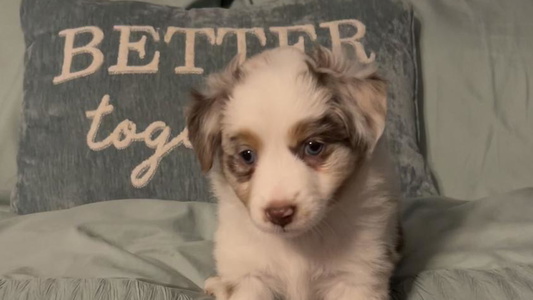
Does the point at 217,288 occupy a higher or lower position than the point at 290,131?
lower

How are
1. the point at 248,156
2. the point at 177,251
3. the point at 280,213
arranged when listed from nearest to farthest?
the point at 280,213, the point at 248,156, the point at 177,251

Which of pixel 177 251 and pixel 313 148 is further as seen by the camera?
pixel 177 251

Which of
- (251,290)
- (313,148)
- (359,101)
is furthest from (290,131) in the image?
(251,290)

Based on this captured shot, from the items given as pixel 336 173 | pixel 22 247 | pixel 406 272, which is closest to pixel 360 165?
pixel 336 173

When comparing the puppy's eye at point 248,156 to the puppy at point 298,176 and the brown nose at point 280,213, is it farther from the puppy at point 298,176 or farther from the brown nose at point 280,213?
the brown nose at point 280,213

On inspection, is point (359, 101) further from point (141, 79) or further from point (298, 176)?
point (141, 79)

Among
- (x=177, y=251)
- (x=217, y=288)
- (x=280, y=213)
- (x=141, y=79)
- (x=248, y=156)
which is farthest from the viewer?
(x=141, y=79)

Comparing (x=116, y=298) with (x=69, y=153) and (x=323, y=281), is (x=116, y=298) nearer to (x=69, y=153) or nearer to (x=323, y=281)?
(x=323, y=281)
